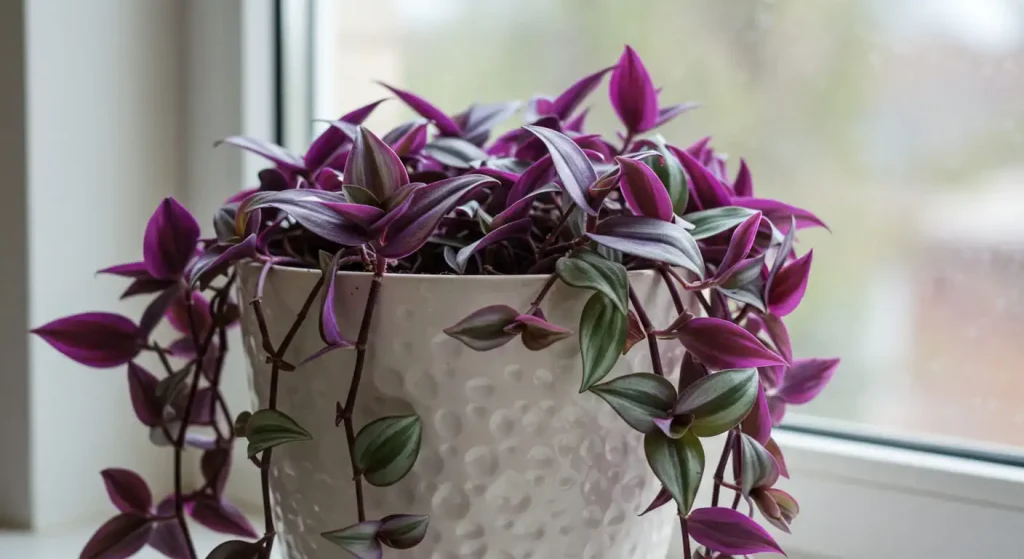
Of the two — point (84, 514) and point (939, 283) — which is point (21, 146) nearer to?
point (84, 514)

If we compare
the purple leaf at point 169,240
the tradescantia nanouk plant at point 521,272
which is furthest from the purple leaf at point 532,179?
the purple leaf at point 169,240

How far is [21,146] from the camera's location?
756mm

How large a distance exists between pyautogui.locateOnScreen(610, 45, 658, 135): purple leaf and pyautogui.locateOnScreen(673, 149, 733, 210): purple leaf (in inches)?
2.2

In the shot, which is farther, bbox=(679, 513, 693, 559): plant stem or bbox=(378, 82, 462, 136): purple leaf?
bbox=(378, 82, 462, 136): purple leaf

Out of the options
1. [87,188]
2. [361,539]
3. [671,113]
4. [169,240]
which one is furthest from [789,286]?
[87,188]

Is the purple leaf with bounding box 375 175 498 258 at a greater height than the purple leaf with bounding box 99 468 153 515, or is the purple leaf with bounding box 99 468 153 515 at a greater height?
the purple leaf with bounding box 375 175 498 258

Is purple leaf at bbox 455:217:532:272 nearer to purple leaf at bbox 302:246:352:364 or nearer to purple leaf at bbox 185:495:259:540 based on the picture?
purple leaf at bbox 302:246:352:364

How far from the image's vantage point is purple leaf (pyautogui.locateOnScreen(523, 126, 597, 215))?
1.35 feet

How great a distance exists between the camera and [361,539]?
432 mm

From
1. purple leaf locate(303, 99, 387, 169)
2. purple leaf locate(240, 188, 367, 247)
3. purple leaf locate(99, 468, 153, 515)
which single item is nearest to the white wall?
purple leaf locate(99, 468, 153, 515)

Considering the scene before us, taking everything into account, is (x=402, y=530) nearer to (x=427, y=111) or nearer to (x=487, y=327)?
(x=487, y=327)

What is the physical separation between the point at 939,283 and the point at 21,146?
2.66ft

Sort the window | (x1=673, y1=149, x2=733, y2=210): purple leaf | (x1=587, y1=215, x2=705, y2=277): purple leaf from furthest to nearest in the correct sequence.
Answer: the window → (x1=673, y1=149, x2=733, y2=210): purple leaf → (x1=587, y1=215, x2=705, y2=277): purple leaf

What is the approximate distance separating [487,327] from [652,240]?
0.09 meters
